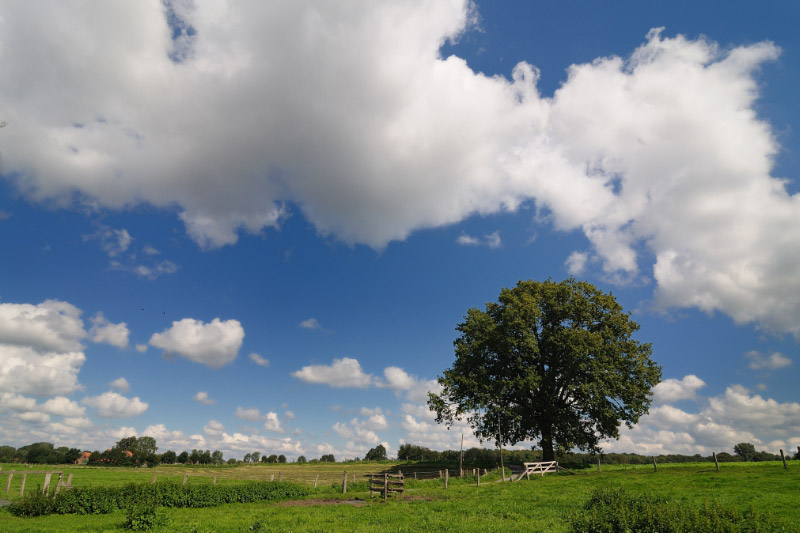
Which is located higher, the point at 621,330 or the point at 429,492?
the point at 621,330

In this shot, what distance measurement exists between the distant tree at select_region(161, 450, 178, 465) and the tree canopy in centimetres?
13586

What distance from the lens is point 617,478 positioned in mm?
32031

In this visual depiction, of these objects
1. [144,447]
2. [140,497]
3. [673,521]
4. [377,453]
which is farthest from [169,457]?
[673,521]

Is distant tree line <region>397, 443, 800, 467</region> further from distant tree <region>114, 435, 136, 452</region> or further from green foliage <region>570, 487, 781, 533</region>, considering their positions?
distant tree <region>114, 435, 136, 452</region>

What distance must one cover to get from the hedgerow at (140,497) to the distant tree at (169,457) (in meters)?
133

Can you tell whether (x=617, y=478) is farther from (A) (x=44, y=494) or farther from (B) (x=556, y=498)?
(A) (x=44, y=494)

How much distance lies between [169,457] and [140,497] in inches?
5599

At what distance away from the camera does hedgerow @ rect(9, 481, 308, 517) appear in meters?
24.2

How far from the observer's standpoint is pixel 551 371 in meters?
43.3

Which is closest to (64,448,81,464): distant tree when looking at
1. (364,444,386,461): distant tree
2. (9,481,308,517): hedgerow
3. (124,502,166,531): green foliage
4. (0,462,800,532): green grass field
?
(364,444,386,461): distant tree

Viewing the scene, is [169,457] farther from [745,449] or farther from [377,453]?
[745,449]

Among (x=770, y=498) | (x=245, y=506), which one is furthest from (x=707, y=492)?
(x=245, y=506)

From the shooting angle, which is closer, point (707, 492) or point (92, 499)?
point (707, 492)

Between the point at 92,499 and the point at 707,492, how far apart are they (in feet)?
126
